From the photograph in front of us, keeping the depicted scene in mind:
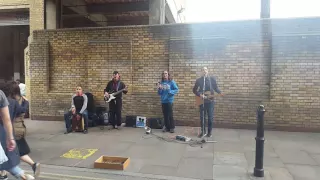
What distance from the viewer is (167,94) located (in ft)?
26.1

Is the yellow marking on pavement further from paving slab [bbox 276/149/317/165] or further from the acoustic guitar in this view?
paving slab [bbox 276/149/317/165]

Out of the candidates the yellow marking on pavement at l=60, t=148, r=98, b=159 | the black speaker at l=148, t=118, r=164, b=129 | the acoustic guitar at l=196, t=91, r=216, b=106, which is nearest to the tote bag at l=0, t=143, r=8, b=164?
the yellow marking on pavement at l=60, t=148, r=98, b=159

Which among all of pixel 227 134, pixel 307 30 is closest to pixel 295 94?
pixel 307 30

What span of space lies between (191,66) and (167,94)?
1.45 m

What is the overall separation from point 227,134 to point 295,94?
233cm

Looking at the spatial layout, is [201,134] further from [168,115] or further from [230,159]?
[230,159]

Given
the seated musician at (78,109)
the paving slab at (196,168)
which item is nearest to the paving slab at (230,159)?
the paving slab at (196,168)

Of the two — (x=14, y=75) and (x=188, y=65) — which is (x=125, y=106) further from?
(x=14, y=75)

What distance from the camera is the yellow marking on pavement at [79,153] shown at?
5.79 m

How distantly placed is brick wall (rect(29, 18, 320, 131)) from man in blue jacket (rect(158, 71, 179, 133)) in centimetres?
92

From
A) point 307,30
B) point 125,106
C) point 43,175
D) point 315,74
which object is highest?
point 307,30

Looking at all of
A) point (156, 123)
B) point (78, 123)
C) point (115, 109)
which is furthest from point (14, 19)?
point (156, 123)

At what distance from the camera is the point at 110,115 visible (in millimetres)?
8664

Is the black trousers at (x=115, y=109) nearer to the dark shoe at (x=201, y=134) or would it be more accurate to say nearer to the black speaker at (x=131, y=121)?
the black speaker at (x=131, y=121)
